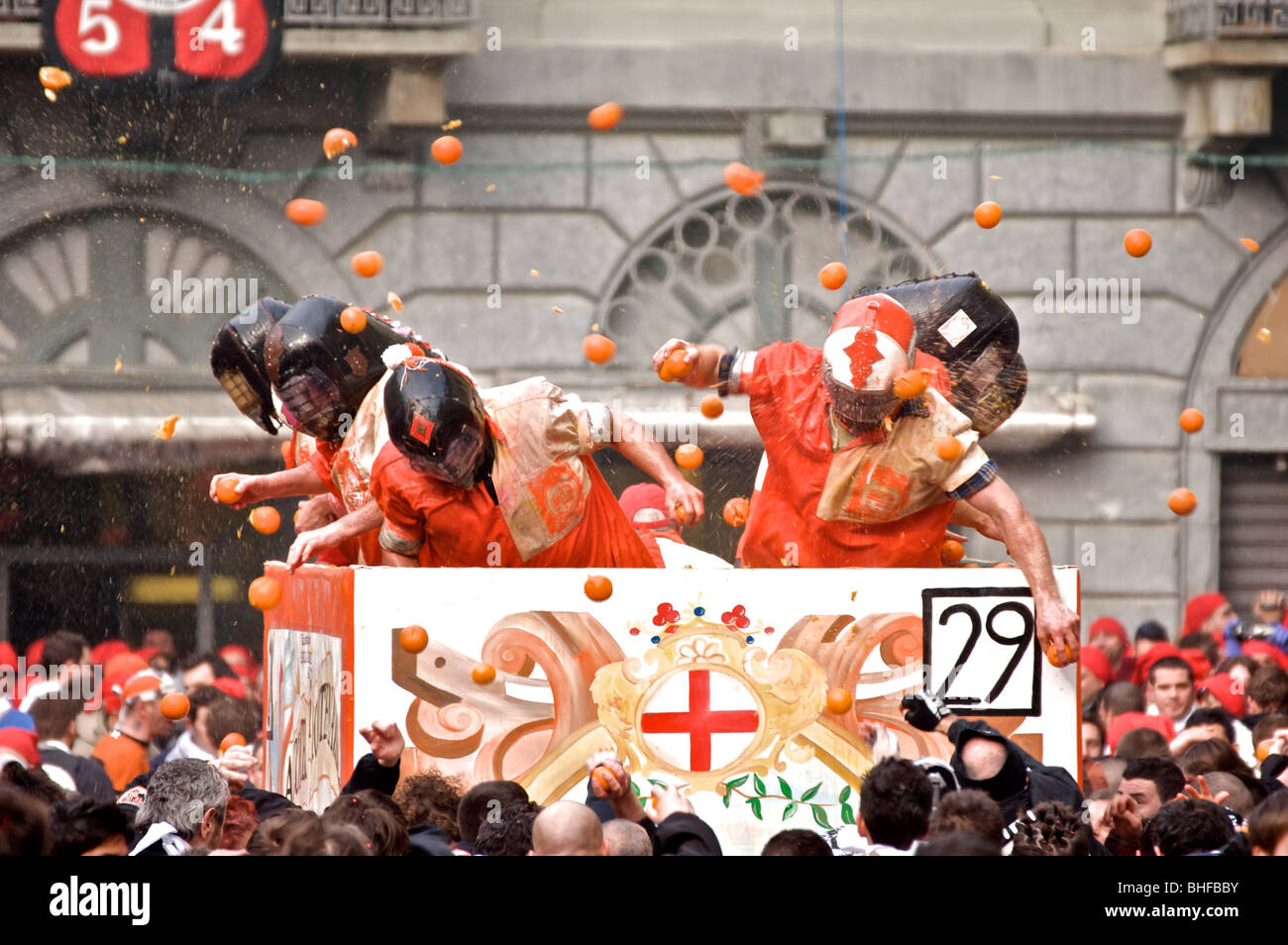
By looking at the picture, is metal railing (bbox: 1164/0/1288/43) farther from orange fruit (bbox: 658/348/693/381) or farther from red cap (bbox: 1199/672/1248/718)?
orange fruit (bbox: 658/348/693/381)

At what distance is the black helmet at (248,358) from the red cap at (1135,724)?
11.9 feet

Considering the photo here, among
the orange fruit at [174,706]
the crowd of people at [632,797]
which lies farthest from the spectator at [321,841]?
the orange fruit at [174,706]

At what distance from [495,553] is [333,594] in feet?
1.90

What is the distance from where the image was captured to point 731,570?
545cm

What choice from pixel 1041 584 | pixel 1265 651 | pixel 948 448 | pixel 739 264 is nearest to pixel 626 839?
pixel 1041 584

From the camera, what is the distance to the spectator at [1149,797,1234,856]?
4.21 m

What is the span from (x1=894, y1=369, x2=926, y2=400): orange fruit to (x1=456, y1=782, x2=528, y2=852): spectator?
183 cm

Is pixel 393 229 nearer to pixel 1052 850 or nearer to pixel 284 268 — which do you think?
pixel 284 268

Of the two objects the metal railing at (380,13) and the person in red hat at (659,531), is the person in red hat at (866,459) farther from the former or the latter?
the metal railing at (380,13)

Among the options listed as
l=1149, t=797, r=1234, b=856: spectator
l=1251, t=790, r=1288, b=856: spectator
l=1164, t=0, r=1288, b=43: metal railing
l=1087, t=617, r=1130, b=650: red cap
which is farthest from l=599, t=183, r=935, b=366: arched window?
l=1251, t=790, r=1288, b=856: spectator

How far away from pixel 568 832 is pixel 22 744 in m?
2.90

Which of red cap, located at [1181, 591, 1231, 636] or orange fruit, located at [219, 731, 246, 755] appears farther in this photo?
red cap, located at [1181, 591, 1231, 636]

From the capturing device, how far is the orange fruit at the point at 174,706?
6.67 meters
